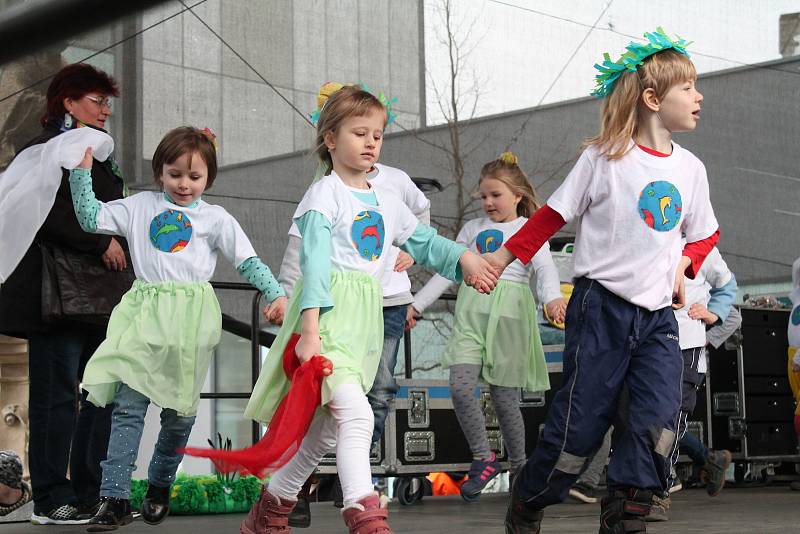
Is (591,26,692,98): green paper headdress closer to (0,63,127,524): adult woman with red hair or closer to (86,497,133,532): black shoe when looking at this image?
(0,63,127,524): adult woman with red hair

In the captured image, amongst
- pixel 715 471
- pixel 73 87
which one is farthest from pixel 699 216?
pixel 715 471

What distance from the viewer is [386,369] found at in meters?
3.66

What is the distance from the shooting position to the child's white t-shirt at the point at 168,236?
3.51m

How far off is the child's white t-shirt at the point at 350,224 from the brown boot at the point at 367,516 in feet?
2.10

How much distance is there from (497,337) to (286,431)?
2.44m

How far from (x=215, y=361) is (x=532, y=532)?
11.2ft

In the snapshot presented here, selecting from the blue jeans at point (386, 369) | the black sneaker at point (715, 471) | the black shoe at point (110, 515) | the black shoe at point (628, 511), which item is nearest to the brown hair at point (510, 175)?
the blue jeans at point (386, 369)

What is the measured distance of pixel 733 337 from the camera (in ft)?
21.3

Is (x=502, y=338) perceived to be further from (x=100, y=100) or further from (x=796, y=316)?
(x=100, y=100)

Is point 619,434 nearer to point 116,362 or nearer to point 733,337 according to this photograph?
point 116,362

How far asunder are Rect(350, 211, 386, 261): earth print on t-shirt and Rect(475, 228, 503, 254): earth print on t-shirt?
1861 millimetres

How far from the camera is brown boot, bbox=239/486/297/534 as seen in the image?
2.83 metres

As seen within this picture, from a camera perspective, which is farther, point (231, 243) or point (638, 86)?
point (231, 243)

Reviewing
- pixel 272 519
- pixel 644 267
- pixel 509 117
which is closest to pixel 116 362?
pixel 272 519
